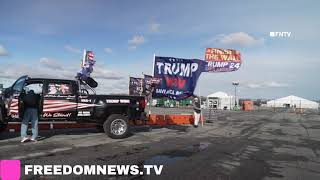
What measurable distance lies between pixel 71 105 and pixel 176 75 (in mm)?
7630

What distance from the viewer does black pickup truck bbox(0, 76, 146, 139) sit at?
41.0 feet

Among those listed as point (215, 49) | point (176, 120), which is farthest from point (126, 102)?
point (215, 49)

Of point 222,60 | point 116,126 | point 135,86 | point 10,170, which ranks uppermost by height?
point 222,60

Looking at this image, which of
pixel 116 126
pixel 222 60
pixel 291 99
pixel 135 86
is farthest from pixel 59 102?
pixel 291 99

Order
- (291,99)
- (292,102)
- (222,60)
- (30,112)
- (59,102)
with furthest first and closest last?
1. (291,99)
2. (292,102)
3. (222,60)
4. (59,102)
5. (30,112)

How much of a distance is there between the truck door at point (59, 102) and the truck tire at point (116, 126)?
1.17m

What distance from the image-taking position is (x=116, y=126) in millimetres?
13617

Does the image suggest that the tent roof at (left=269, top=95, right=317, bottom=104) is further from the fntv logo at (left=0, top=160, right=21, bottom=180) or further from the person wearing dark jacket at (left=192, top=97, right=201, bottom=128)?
the fntv logo at (left=0, top=160, right=21, bottom=180)

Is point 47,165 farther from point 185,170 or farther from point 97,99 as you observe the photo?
point 97,99

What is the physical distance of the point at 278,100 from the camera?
134 m

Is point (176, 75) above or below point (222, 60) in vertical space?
below

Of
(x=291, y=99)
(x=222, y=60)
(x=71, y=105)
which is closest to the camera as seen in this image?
(x=71, y=105)

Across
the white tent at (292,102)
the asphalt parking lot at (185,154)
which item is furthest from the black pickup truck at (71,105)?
the white tent at (292,102)

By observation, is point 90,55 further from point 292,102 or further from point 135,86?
point 292,102
